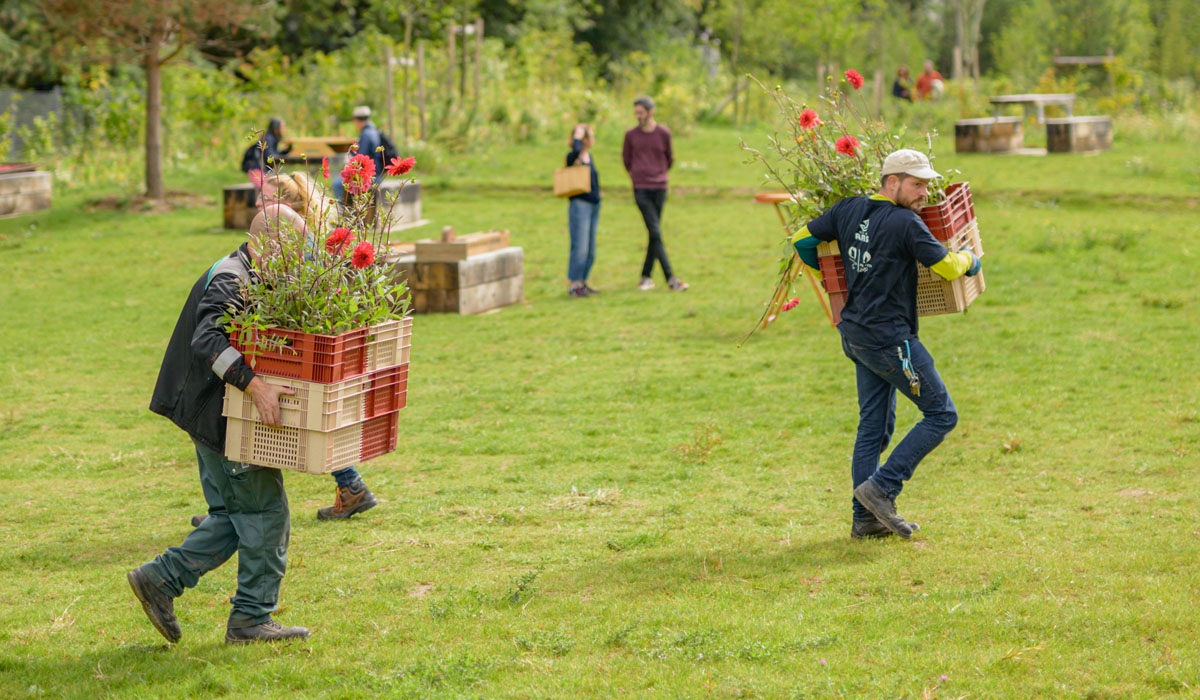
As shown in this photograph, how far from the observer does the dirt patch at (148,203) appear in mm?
20219

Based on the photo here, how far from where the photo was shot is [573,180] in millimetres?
13453

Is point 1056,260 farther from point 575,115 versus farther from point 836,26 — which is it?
point 836,26

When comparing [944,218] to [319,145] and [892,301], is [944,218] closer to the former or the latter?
[892,301]

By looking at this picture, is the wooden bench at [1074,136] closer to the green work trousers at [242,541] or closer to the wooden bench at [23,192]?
the wooden bench at [23,192]

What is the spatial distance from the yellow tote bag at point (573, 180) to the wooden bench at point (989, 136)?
13.9 m

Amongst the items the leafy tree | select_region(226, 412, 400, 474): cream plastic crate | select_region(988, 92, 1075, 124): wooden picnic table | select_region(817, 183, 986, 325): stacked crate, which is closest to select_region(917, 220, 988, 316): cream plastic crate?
select_region(817, 183, 986, 325): stacked crate

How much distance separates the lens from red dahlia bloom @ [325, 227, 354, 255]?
200 inches

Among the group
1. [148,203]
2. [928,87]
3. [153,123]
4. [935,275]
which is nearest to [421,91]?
[153,123]

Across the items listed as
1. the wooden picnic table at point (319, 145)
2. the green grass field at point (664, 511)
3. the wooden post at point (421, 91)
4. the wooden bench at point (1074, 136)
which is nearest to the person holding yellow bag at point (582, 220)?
the green grass field at point (664, 511)

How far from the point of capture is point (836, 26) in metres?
34.2

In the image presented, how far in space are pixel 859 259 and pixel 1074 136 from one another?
1977 centimetres

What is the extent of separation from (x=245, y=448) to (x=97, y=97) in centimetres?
2476

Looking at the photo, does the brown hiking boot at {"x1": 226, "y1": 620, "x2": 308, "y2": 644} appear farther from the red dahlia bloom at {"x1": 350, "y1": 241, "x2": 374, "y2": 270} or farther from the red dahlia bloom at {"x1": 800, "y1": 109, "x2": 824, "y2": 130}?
the red dahlia bloom at {"x1": 800, "y1": 109, "x2": 824, "y2": 130}

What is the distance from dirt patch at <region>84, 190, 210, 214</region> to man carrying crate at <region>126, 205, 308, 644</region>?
16.0m
